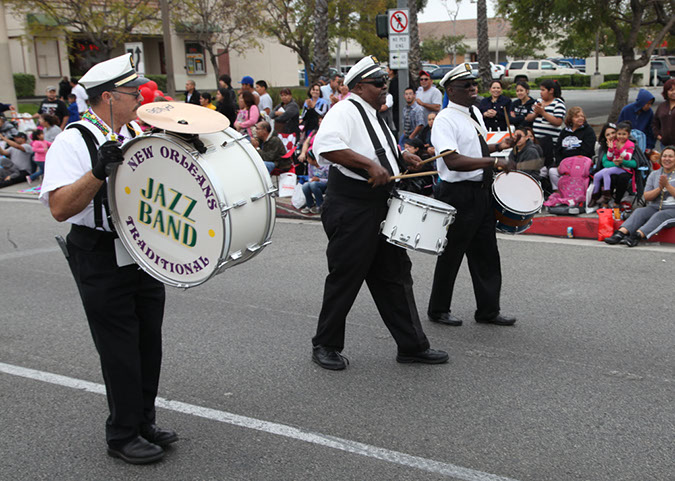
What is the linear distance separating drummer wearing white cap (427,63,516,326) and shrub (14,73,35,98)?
36392 mm

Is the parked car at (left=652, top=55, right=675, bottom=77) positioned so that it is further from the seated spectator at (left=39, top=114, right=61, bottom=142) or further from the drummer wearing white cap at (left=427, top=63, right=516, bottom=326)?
the drummer wearing white cap at (left=427, top=63, right=516, bottom=326)

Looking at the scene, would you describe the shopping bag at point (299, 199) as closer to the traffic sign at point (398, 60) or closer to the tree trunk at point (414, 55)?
the traffic sign at point (398, 60)

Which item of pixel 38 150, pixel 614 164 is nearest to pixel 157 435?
pixel 614 164

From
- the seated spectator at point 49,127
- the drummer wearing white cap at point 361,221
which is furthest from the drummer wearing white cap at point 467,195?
the seated spectator at point 49,127

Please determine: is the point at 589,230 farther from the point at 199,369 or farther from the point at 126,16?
the point at 126,16

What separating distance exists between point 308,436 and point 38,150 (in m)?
13.4

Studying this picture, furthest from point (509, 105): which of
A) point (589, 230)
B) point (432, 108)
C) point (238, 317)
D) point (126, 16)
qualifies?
point (126, 16)

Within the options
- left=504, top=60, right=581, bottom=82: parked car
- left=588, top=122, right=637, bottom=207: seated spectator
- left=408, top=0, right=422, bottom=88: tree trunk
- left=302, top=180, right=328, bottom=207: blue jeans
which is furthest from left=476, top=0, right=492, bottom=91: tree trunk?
left=504, top=60, right=581, bottom=82: parked car

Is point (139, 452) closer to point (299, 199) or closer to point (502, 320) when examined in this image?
point (502, 320)

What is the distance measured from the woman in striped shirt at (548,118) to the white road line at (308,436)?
7645mm

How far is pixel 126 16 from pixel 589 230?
2675 cm

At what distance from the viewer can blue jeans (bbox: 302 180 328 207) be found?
36.2ft

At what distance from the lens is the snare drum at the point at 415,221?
4.62m

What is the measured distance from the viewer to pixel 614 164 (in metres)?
9.79
